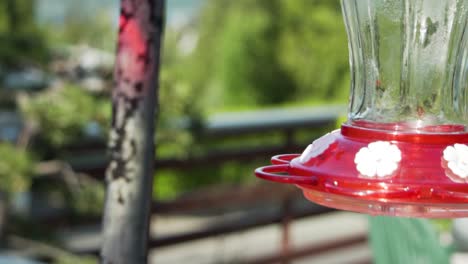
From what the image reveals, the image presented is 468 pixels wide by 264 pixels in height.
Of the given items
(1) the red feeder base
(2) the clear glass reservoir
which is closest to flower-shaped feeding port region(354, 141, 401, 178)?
(1) the red feeder base

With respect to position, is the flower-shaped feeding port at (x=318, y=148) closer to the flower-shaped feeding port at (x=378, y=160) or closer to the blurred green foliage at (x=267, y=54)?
the flower-shaped feeding port at (x=378, y=160)

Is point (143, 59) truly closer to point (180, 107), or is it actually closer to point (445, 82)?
point (445, 82)

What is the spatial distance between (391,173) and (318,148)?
131mm

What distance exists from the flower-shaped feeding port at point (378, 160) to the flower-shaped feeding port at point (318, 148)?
0.06 meters

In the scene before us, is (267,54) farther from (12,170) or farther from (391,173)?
(391,173)

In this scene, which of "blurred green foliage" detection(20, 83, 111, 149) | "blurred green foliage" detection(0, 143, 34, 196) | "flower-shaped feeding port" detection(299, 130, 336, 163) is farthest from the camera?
"blurred green foliage" detection(20, 83, 111, 149)

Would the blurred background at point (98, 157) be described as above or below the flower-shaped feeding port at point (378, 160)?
below

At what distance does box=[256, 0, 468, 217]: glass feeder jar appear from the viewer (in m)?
0.93

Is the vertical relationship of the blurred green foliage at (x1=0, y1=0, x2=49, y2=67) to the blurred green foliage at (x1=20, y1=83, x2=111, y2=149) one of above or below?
above

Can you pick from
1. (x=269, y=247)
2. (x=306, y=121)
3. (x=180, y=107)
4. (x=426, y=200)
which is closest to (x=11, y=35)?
(x=180, y=107)

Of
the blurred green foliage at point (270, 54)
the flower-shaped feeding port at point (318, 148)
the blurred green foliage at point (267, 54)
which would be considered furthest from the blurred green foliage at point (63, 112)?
the blurred green foliage at point (270, 54)

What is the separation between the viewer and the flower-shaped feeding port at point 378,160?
0.94 meters

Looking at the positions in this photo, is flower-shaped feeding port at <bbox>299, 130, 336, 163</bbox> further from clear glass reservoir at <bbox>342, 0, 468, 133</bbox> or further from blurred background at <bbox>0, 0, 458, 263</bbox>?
blurred background at <bbox>0, 0, 458, 263</bbox>

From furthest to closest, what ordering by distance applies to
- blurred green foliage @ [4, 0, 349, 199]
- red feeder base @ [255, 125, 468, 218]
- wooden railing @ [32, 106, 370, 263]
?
1. blurred green foliage @ [4, 0, 349, 199]
2. wooden railing @ [32, 106, 370, 263]
3. red feeder base @ [255, 125, 468, 218]
